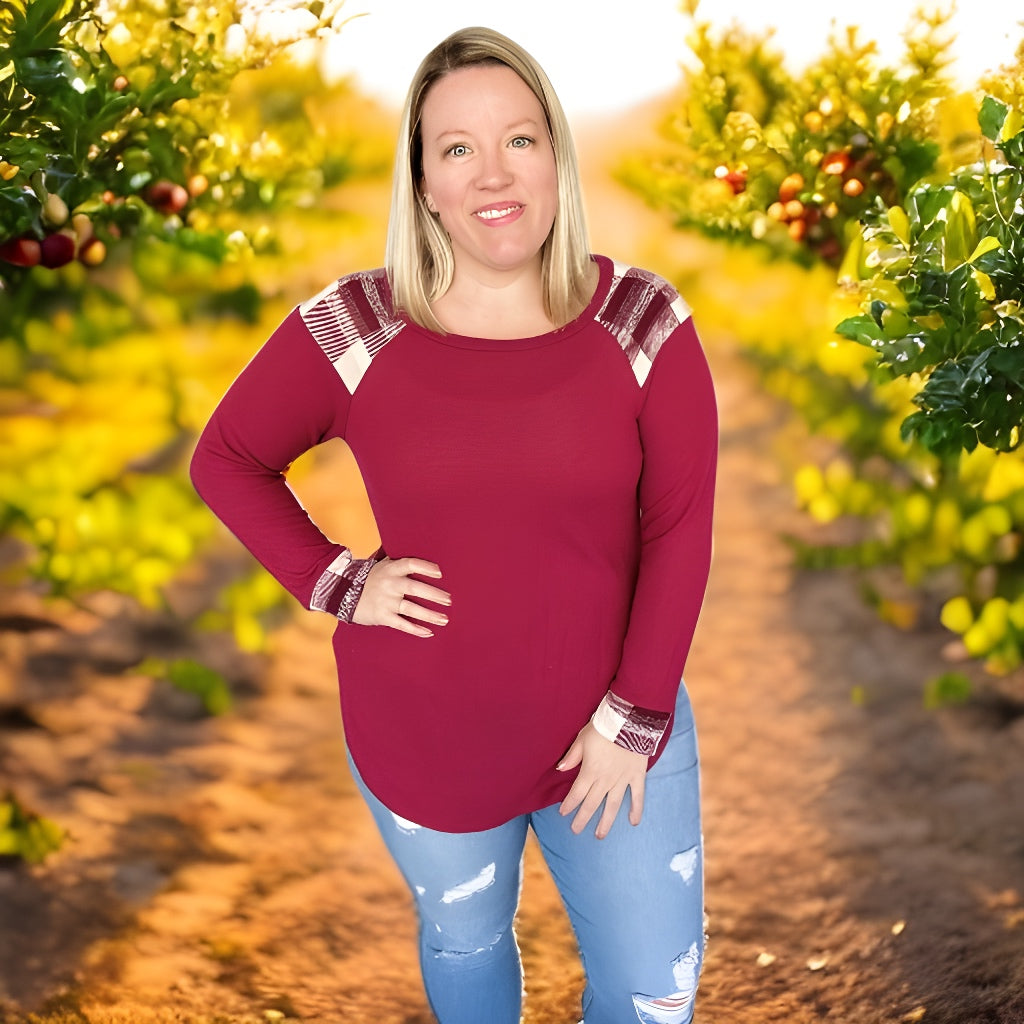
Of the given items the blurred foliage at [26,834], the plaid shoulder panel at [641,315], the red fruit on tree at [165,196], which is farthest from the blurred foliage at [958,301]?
the blurred foliage at [26,834]

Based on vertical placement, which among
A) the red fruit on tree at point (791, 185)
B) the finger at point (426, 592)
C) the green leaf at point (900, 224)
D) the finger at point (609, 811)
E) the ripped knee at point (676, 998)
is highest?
the red fruit on tree at point (791, 185)

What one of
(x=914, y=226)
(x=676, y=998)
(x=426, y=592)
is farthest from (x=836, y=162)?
(x=676, y=998)

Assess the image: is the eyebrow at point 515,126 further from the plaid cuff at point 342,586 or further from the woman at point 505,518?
the plaid cuff at point 342,586

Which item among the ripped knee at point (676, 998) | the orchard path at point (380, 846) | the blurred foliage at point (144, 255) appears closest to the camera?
the ripped knee at point (676, 998)

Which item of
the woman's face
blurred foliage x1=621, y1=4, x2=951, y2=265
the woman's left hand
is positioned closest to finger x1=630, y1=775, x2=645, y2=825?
the woman's left hand

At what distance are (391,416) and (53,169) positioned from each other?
0.76 metres

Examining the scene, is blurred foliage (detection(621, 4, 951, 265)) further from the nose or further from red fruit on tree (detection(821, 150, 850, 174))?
the nose

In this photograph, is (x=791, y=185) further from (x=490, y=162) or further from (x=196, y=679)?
(x=196, y=679)

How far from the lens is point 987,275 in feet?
4.85

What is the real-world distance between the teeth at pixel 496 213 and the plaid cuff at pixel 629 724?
654 mm

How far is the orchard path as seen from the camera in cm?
258

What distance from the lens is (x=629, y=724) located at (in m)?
1.47

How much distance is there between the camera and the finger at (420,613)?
Answer: 1.47 m

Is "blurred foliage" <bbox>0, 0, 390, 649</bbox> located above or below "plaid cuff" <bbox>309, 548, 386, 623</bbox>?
above
